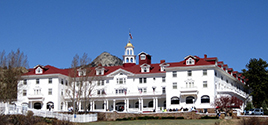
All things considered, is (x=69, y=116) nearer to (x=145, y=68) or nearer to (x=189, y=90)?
(x=189, y=90)

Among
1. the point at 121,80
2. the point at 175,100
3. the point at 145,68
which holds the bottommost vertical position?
the point at 175,100

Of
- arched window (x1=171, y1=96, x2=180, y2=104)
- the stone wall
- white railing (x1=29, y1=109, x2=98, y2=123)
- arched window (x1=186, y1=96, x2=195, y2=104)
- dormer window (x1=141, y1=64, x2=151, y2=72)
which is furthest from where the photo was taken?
dormer window (x1=141, y1=64, x2=151, y2=72)

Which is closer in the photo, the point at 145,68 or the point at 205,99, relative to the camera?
the point at 205,99

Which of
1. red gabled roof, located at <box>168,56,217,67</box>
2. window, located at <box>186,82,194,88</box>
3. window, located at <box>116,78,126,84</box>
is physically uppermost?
red gabled roof, located at <box>168,56,217,67</box>

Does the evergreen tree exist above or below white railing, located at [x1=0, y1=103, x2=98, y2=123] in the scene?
above

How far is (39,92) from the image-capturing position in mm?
86500

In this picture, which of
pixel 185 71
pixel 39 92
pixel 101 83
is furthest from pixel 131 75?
pixel 39 92

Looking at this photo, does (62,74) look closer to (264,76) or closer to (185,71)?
(185,71)

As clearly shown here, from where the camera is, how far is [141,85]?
8575cm

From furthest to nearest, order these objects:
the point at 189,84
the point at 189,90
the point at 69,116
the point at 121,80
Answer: the point at 121,80 → the point at 189,84 → the point at 189,90 → the point at 69,116

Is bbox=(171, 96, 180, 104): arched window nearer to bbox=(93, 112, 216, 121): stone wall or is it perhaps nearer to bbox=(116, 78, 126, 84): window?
bbox=(116, 78, 126, 84): window

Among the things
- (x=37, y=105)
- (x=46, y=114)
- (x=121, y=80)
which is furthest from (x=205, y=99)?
(x=46, y=114)

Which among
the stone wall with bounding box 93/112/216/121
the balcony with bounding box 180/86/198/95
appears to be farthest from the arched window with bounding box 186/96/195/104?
the stone wall with bounding box 93/112/216/121

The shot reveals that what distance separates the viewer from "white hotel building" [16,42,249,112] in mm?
77750
